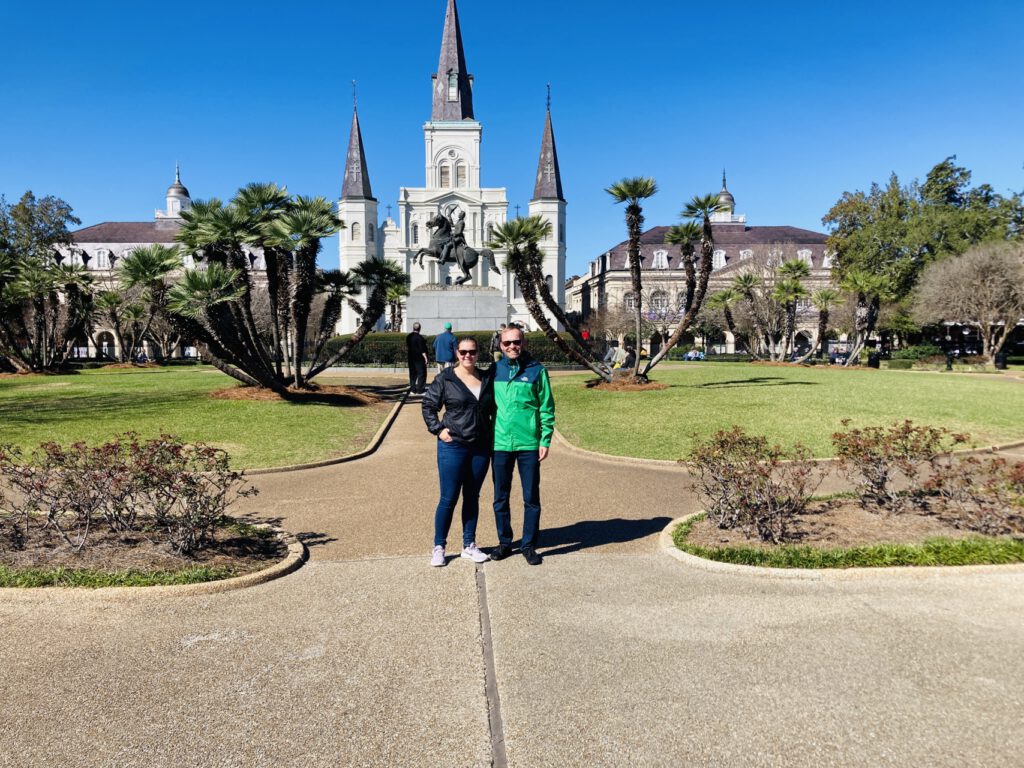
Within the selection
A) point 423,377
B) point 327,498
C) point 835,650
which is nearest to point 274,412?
point 423,377

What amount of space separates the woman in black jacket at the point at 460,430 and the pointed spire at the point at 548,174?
80916mm

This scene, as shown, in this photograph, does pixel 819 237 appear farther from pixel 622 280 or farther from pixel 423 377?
pixel 423 377

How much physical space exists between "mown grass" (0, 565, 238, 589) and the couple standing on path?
195 centimetres

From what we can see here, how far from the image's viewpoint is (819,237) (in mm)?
90250

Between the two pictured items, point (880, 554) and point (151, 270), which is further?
point (151, 270)

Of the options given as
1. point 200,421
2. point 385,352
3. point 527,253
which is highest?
point 527,253

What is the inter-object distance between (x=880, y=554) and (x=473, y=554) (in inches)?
142

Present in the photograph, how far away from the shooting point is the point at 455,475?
5.72 m

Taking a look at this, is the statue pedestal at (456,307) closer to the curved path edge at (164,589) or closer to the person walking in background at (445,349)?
the person walking in background at (445,349)

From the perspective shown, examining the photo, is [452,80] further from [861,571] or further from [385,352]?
[861,571]

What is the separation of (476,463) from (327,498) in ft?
11.8

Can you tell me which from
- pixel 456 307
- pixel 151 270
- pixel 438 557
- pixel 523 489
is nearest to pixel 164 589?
pixel 438 557

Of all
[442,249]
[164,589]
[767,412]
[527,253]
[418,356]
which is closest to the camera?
[164,589]

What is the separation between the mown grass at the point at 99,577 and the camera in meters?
5.10
